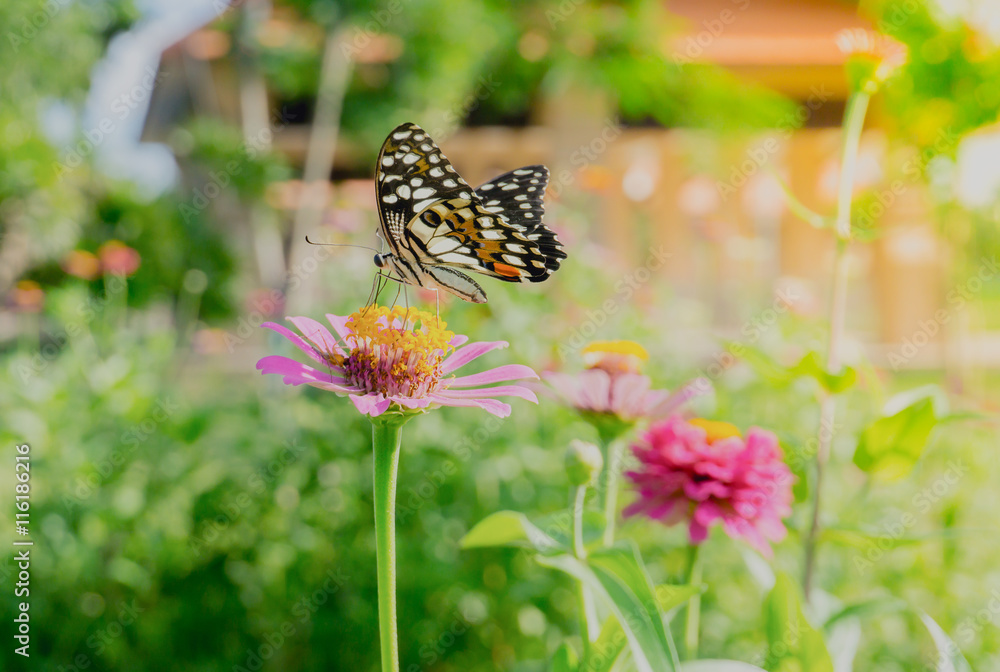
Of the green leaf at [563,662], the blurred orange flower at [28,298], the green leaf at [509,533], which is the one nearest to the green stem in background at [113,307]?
the blurred orange flower at [28,298]

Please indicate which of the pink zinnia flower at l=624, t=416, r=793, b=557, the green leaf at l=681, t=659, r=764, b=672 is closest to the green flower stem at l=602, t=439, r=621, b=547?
the pink zinnia flower at l=624, t=416, r=793, b=557

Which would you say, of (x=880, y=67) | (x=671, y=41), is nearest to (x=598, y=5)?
(x=671, y=41)

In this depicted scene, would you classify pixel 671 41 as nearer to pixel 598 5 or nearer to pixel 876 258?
pixel 598 5

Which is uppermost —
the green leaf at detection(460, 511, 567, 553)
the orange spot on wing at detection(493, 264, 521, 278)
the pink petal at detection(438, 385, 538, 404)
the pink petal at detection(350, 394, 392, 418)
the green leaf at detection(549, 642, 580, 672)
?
the orange spot on wing at detection(493, 264, 521, 278)

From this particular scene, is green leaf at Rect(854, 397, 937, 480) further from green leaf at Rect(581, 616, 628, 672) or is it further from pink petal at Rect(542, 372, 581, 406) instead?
green leaf at Rect(581, 616, 628, 672)

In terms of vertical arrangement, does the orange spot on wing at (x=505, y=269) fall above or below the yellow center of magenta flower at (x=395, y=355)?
above

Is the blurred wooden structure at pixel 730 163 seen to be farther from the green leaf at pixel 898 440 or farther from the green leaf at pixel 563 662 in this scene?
the green leaf at pixel 563 662
